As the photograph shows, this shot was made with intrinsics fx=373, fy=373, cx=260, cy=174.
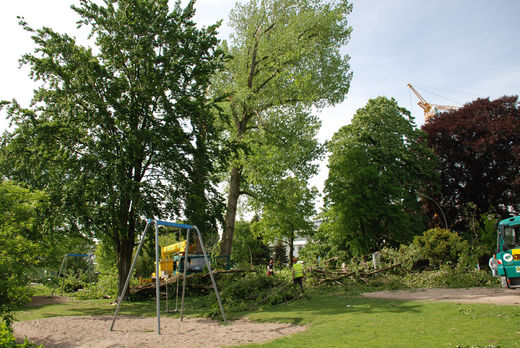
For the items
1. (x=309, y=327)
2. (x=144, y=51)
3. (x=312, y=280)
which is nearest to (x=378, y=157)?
(x=312, y=280)

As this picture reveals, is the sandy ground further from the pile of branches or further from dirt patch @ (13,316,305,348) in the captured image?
the pile of branches

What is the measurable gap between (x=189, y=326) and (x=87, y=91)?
1149cm

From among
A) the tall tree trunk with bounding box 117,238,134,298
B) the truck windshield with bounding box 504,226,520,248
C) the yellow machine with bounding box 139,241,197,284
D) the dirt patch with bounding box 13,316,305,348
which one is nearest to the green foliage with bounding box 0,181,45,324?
the dirt patch with bounding box 13,316,305,348

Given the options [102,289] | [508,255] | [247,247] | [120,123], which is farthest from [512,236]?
[247,247]

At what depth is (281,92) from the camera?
24.5 meters

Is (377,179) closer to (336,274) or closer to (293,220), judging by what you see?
(336,274)

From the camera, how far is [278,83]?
24.6 m

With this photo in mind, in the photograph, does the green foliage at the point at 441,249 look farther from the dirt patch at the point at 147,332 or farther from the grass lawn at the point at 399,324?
the dirt patch at the point at 147,332

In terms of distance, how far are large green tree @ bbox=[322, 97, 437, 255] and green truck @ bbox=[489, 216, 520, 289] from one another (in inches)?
534

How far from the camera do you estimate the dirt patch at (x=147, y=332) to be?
839 cm

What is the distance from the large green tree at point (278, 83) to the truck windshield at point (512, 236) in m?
12.3

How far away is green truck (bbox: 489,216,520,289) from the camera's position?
14.4 m

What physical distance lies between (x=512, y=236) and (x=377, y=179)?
602 inches

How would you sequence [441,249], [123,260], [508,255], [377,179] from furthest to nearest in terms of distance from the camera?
[377,179] → [441,249] → [123,260] → [508,255]
